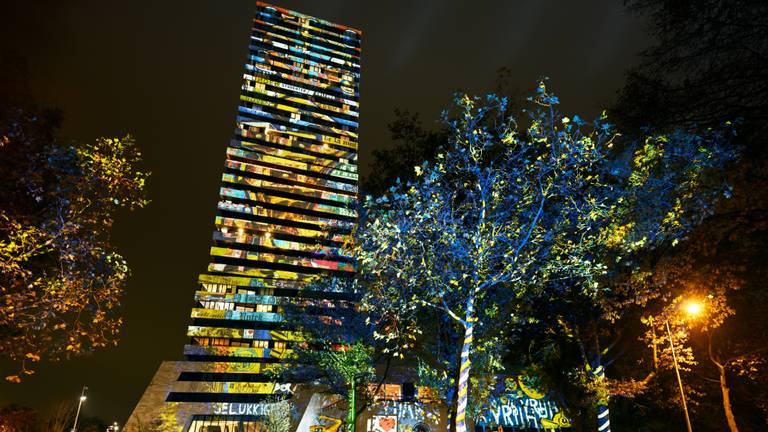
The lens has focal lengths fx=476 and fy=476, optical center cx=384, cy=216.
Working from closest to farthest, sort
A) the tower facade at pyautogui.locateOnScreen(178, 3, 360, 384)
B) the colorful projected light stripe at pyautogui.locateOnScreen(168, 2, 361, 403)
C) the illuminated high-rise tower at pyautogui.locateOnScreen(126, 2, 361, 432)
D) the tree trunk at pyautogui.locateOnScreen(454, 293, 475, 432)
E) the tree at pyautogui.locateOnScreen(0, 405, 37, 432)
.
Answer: the tree trunk at pyautogui.locateOnScreen(454, 293, 475, 432), the tree at pyautogui.locateOnScreen(0, 405, 37, 432), the illuminated high-rise tower at pyautogui.locateOnScreen(126, 2, 361, 432), the colorful projected light stripe at pyautogui.locateOnScreen(168, 2, 361, 403), the tower facade at pyautogui.locateOnScreen(178, 3, 360, 384)

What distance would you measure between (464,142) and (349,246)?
7351 mm

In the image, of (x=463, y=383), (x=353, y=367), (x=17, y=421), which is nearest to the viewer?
(x=463, y=383)

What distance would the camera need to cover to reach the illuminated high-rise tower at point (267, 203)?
Result: 289ft

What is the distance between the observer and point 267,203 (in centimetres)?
13112

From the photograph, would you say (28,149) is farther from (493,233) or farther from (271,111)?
(271,111)

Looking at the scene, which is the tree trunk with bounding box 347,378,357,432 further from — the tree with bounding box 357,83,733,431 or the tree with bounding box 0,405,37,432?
the tree with bounding box 0,405,37,432

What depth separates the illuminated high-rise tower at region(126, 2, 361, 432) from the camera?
289 feet

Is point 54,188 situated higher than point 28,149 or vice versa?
point 28,149

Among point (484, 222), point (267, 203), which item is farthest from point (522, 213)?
point (267, 203)

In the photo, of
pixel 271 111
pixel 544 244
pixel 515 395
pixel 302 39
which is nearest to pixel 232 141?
pixel 271 111

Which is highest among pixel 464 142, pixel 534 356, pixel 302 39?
pixel 302 39

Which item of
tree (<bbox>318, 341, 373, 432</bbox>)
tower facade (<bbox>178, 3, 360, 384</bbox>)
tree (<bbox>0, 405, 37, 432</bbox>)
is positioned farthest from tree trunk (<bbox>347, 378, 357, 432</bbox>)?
tower facade (<bbox>178, 3, 360, 384</bbox>)

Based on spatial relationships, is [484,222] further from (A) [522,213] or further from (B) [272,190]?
(B) [272,190]

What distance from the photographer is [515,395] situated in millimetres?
28766
